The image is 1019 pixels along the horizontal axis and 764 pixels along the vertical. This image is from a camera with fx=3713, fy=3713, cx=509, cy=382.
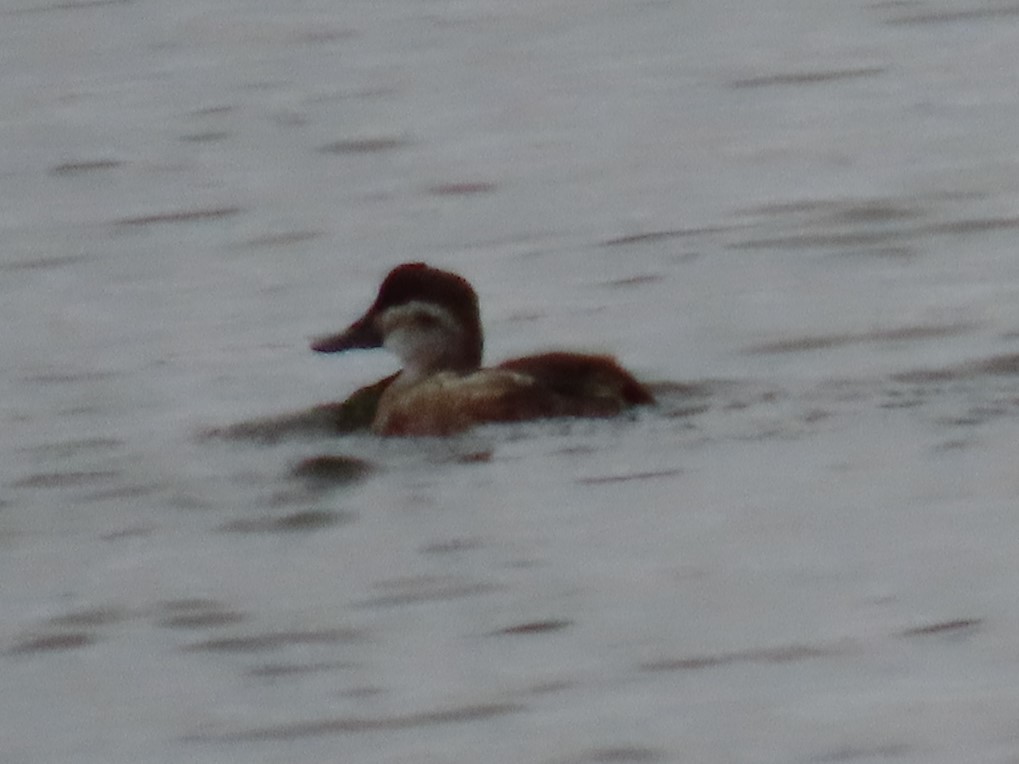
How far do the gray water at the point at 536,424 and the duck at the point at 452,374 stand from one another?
0.30 ft

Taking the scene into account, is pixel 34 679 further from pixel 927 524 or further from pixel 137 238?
pixel 137 238

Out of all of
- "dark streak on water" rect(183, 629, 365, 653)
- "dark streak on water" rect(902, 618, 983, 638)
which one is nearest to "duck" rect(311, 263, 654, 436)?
"dark streak on water" rect(183, 629, 365, 653)

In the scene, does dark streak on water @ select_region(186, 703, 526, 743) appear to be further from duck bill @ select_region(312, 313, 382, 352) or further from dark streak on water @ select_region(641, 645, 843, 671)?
duck bill @ select_region(312, 313, 382, 352)

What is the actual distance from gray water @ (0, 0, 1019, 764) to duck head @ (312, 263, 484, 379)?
45 centimetres

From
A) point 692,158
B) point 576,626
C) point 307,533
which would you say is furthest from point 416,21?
point 576,626

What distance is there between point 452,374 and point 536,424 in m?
0.61

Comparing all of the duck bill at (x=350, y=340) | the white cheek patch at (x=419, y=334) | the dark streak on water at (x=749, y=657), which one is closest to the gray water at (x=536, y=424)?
the dark streak on water at (x=749, y=657)

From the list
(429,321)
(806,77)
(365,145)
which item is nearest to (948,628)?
(429,321)

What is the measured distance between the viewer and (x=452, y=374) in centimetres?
1147

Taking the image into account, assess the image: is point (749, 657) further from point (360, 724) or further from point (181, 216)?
point (181, 216)

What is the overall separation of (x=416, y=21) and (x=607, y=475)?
37.5 feet

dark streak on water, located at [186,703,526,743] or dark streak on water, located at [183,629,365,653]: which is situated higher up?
dark streak on water, located at [186,703,526,743]

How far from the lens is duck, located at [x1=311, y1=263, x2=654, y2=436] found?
10.9m

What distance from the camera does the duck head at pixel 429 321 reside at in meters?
11.6
